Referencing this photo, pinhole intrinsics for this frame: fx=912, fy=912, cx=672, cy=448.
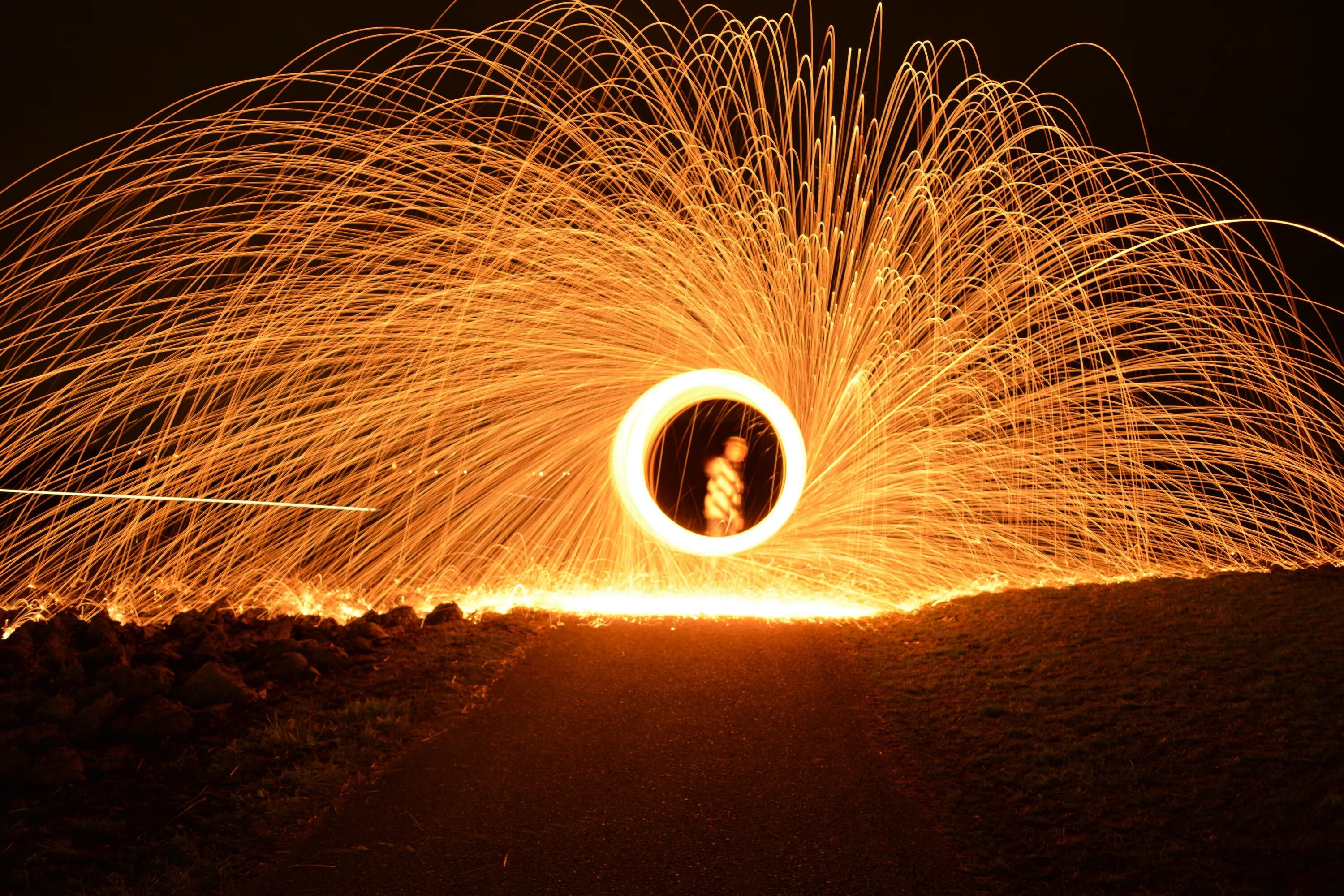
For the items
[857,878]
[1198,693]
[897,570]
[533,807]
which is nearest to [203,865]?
[533,807]

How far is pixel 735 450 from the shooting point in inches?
468

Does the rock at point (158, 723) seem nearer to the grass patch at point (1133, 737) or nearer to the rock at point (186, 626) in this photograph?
the rock at point (186, 626)

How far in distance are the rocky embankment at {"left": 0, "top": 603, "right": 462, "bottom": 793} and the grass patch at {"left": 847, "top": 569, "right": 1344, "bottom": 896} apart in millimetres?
4599

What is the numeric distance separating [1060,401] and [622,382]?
577cm

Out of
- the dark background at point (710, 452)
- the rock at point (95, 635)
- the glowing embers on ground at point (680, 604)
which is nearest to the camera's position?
the rock at point (95, 635)

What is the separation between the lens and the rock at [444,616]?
9.30m

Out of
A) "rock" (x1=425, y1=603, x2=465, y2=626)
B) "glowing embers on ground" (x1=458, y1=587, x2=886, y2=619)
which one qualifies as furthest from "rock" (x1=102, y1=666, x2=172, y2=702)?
"glowing embers on ground" (x1=458, y1=587, x2=886, y2=619)

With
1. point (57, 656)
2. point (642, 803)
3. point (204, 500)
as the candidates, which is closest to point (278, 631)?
point (57, 656)

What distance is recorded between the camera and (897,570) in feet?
37.6

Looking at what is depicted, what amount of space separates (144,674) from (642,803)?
406 cm

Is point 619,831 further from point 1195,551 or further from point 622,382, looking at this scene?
point 1195,551

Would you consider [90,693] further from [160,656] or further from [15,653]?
[15,653]

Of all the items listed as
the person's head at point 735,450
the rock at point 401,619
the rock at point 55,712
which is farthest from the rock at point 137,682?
the person's head at point 735,450

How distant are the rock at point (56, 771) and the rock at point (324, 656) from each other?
2.19 meters
